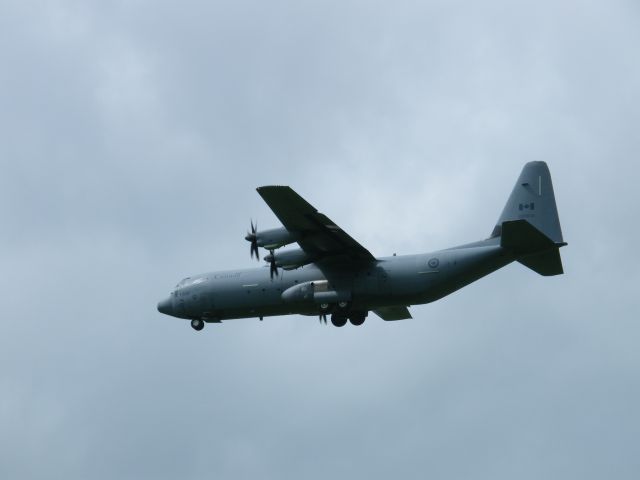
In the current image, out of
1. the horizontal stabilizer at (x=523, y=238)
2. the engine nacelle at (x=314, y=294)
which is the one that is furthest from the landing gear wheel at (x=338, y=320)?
the horizontal stabilizer at (x=523, y=238)

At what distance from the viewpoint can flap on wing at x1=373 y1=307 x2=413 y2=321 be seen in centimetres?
5788

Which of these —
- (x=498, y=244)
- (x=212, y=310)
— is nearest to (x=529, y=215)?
(x=498, y=244)

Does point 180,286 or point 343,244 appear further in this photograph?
point 180,286

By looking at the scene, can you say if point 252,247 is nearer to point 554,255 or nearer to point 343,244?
point 343,244

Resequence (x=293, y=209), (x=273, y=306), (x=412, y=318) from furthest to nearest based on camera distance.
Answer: (x=412, y=318) < (x=273, y=306) < (x=293, y=209)

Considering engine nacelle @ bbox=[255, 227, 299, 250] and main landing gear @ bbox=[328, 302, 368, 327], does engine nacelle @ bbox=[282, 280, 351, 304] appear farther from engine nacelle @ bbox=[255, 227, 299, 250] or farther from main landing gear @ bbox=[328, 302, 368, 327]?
engine nacelle @ bbox=[255, 227, 299, 250]

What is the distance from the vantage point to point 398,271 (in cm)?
5169

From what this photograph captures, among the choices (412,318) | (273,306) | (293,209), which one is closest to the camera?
(293,209)

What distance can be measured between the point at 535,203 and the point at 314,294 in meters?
9.50

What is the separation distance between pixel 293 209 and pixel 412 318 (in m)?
11.6

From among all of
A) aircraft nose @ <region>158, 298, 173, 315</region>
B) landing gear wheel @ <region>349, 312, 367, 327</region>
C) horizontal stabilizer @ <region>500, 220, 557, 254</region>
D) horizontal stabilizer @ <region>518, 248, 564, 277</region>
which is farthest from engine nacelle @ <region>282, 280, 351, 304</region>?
horizontal stabilizer @ <region>518, 248, 564, 277</region>

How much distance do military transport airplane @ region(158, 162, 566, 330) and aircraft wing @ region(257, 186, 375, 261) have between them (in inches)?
1.5

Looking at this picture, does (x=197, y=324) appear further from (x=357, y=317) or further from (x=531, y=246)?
(x=531, y=246)

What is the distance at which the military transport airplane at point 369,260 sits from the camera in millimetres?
50188
